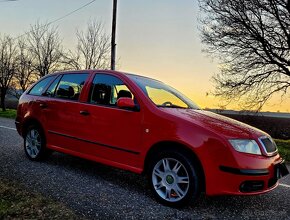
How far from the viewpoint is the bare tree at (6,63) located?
32844 millimetres

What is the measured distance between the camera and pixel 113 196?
15.5 ft

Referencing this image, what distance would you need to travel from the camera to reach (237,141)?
13.8 ft

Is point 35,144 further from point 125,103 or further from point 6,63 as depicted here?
point 6,63

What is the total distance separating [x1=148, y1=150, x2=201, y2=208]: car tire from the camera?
14.1 feet

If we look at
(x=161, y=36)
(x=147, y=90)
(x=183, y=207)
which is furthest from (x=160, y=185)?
(x=161, y=36)

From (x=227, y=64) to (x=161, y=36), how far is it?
409cm

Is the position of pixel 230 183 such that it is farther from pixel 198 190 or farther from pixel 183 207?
pixel 183 207

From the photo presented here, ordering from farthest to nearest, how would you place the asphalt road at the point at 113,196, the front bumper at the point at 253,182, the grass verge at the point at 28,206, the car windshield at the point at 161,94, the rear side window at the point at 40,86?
the rear side window at the point at 40,86 < the car windshield at the point at 161,94 < the asphalt road at the point at 113,196 < the front bumper at the point at 253,182 < the grass verge at the point at 28,206

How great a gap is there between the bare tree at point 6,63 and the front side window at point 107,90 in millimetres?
29697

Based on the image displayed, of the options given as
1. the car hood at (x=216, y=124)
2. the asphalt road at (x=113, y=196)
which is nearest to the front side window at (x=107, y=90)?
the car hood at (x=216, y=124)

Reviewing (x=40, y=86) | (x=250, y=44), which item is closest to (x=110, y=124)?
(x=40, y=86)

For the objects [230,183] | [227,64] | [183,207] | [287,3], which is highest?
A: [287,3]

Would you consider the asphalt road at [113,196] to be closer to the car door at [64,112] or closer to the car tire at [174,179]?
the car tire at [174,179]

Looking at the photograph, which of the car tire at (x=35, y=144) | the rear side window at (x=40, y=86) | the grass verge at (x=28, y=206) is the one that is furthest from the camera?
the rear side window at (x=40, y=86)
